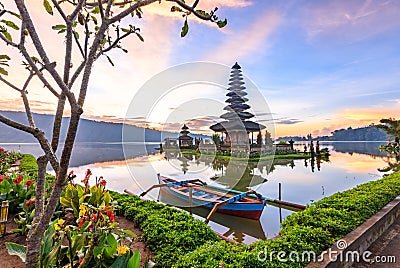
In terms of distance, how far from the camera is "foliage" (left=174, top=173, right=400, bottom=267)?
82.7 inches

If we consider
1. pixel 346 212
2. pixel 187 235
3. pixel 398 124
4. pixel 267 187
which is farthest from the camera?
pixel 398 124

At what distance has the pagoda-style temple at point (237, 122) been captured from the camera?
21.2m

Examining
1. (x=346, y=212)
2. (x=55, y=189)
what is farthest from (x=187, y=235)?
(x=346, y=212)

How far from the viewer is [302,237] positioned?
2477 mm

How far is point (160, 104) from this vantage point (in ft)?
19.0

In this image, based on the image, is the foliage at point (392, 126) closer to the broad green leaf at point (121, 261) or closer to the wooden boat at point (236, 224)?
the wooden boat at point (236, 224)

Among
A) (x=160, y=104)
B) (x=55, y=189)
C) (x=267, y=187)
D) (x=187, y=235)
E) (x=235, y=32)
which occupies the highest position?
(x=235, y=32)

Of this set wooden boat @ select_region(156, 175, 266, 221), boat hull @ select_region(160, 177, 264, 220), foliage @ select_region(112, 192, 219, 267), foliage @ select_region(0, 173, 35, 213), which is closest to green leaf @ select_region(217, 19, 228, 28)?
foliage @ select_region(112, 192, 219, 267)

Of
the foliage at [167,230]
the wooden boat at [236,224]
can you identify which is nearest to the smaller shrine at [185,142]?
the wooden boat at [236,224]

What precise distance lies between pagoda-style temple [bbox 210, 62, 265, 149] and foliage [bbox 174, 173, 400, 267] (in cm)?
1660

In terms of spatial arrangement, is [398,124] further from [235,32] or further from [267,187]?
[235,32]

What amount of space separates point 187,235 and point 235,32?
5646 millimetres

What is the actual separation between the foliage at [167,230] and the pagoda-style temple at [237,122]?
1688cm

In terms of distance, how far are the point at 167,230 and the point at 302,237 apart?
162 centimetres
